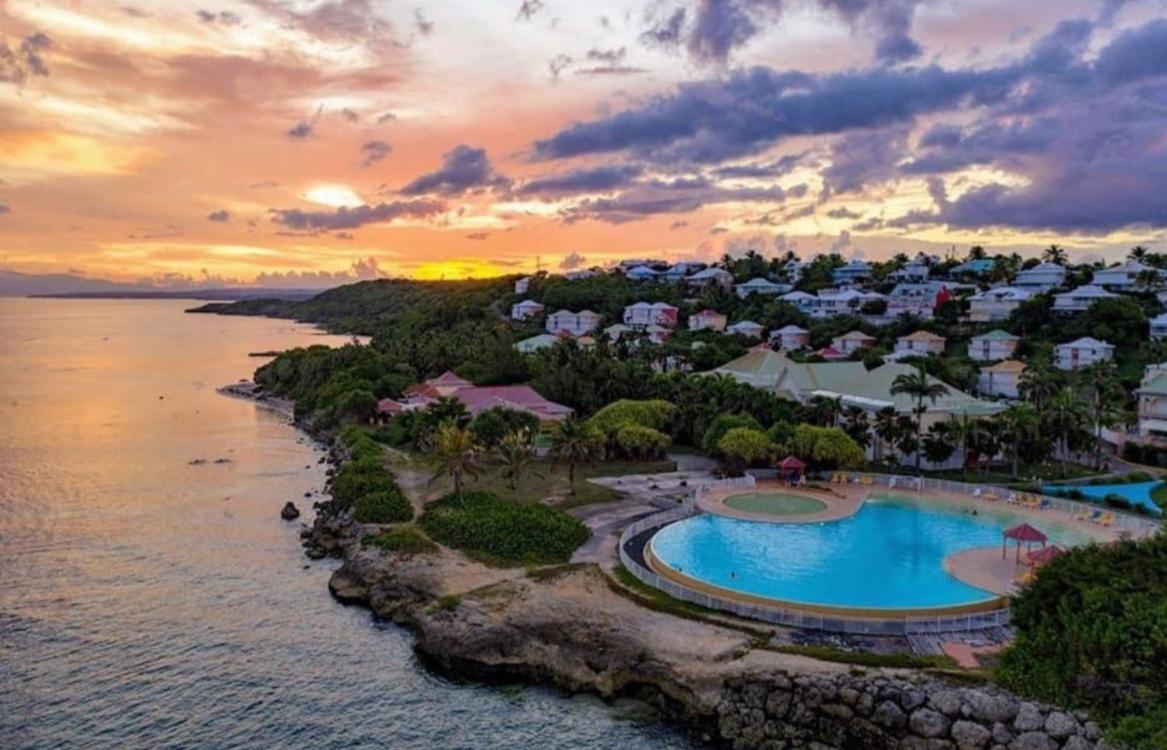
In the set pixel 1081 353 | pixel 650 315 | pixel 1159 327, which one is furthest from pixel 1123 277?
pixel 650 315

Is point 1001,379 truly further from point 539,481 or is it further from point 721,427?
point 539,481

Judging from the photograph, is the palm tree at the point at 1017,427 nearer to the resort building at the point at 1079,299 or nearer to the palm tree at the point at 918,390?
the palm tree at the point at 918,390

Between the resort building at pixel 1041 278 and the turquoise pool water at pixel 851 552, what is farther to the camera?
the resort building at pixel 1041 278

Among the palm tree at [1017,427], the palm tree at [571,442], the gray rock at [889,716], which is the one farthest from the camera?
the palm tree at [1017,427]

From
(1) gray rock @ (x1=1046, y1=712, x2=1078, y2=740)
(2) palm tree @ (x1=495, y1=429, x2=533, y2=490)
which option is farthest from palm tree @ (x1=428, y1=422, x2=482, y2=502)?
(1) gray rock @ (x1=1046, y1=712, x2=1078, y2=740)

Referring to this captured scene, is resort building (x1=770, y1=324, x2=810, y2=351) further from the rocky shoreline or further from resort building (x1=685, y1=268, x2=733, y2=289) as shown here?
the rocky shoreline

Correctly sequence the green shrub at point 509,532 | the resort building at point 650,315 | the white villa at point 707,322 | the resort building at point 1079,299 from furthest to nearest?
1. the resort building at point 650,315
2. the white villa at point 707,322
3. the resort building at point 1079,299
4. the green shrub at point 509,532

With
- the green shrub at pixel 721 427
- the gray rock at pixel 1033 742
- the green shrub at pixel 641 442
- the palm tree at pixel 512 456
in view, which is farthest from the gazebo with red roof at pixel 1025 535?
the green shrub at pixel 641 442
